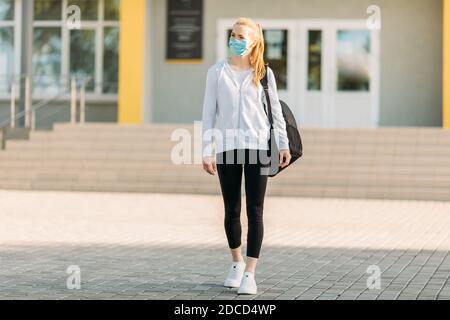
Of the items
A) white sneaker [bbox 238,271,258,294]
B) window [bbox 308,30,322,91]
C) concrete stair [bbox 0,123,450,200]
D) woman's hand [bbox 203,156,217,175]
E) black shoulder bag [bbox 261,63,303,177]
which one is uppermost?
window [bbox 308,30,322,91]

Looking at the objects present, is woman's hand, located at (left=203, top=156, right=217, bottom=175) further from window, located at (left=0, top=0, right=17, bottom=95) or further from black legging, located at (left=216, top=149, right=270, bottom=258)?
window, located at (left=0, top=0, right=17, bottom=95)

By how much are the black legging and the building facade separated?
53.8ft

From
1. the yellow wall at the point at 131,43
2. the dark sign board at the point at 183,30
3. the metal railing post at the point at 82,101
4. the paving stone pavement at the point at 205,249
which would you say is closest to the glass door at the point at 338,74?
the dark sign board at the point at 183,30

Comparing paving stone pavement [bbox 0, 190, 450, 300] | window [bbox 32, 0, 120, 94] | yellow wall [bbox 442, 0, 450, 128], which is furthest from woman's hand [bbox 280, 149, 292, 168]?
window [bbox 32, 0, 120, 94]

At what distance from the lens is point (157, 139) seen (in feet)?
65.2

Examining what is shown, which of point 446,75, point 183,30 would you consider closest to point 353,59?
point 446,75

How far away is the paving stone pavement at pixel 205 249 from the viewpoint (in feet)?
24.0

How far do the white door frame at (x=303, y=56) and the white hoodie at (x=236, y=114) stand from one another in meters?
16.7

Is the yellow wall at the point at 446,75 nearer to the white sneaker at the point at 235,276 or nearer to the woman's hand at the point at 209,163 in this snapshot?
the white sneaker at the point at 235,276

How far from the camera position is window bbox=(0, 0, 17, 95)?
26.4 meters

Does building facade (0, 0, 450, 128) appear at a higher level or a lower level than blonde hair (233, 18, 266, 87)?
higher

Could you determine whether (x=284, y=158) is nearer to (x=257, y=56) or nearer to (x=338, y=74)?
(x=257, y=56)

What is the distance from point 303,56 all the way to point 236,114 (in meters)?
17.2

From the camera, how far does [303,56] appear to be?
24094 mm
